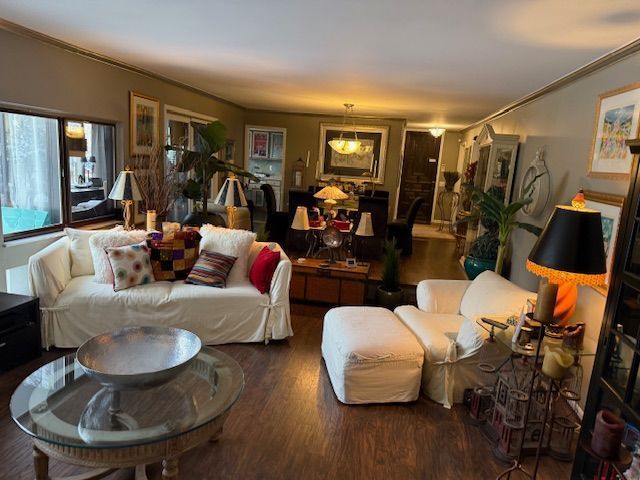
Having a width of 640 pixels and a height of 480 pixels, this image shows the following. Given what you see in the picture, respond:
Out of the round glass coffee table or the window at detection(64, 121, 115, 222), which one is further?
the window at detection(64, 121, 115, 222)

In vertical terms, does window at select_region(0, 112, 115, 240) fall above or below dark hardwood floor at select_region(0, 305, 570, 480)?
above

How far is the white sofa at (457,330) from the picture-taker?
2910 mm

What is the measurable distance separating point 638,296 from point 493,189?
3613 millimetres

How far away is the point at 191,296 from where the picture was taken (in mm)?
3549

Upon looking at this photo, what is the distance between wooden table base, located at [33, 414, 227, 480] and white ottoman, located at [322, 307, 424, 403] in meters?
1.11

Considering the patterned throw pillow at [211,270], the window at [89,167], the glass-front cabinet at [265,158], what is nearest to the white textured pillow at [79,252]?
the window at [89,167]

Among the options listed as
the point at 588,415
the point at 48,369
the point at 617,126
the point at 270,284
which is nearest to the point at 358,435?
the point at 588,415

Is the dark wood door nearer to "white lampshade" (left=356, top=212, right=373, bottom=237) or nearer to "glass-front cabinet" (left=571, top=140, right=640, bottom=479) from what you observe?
"white lampshade" (left=356, top=212, right=373, bottom=237)

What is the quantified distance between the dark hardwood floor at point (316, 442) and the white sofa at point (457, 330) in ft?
0.65

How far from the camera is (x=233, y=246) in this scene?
392 cm

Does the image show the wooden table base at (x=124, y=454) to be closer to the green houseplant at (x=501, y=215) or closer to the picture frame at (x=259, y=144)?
the green houseplant at (x=501, y=215)

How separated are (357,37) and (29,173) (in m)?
3.03

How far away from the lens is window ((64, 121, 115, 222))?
423cm

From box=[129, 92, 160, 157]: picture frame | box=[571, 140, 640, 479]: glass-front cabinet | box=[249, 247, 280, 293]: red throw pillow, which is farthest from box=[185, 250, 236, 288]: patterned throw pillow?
box=[571, 140, 640, 479]: glass-front cabinet
